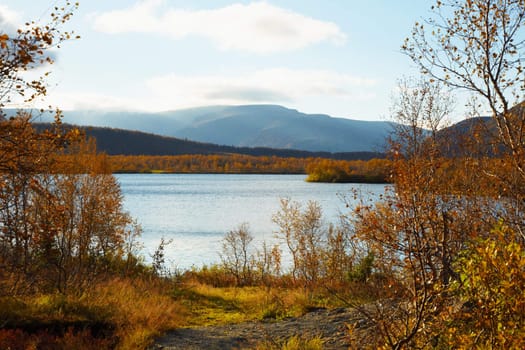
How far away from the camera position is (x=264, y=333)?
9.13 metres

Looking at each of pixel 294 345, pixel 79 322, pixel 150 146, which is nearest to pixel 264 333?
pixel 294 345

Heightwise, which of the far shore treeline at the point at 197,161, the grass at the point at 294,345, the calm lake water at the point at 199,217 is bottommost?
the calm lake water at the point at 199,217

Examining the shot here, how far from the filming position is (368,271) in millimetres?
17328

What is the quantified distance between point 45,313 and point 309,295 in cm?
659

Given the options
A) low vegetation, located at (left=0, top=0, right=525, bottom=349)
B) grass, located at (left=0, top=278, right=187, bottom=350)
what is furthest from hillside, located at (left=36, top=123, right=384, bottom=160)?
grass, located at (left=0, top=278, right=187, bottom=350)

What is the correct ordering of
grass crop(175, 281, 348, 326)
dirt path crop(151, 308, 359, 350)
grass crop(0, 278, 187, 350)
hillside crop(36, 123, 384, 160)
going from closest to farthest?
grass crop(0, 278, 187, 350)
dirt path crop(151, 308, 359, 350)
grass crop(175, 281, 348, 326)
hillside crop(36, 123, 384, 160)

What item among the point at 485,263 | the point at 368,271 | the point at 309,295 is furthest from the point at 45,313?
the point at 368,271

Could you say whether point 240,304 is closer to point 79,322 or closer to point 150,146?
point 79,322

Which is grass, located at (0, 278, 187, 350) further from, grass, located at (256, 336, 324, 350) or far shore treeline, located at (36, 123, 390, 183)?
far shore treeline, located at (36, 123, 390, 183)

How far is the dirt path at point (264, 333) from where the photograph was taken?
363 inches

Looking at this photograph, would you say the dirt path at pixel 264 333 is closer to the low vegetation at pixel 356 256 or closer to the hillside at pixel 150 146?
the low vegetation at pixel 356 256

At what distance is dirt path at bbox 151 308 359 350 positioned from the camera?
9219mm

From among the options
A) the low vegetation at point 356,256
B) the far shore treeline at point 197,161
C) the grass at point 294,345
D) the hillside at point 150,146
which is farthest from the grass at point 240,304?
the hillside at point 150,146

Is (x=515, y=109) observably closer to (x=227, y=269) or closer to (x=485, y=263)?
(x=485, y=263)
